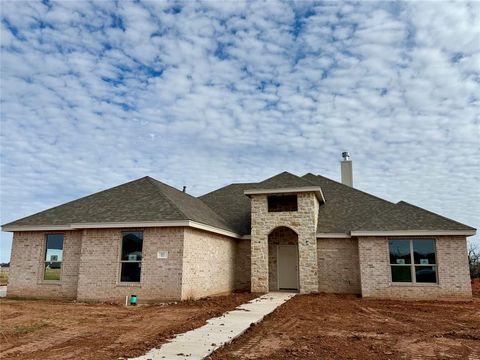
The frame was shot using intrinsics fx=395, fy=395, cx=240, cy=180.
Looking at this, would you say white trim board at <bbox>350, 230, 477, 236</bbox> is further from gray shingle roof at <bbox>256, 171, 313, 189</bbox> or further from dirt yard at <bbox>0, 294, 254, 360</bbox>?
dirt yard at <bbox>0, 294, 254, 360</bbox>

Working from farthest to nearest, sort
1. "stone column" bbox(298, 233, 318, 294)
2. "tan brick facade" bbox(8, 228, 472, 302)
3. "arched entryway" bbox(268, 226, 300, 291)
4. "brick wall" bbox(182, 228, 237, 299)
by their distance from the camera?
"arched entryway" bbox(268, 226, 300, 291)
"stone column" bbox(298, 233, 318, 294)
"brick wall" bbox(182, 228, 237, 299)
"tan brick facade" bbox(8, 228, 472, 302)

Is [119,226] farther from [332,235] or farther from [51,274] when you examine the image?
[332,235]

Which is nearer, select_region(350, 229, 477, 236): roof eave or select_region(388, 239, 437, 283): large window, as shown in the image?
select_region(350, 229, 477, 236): roof eave

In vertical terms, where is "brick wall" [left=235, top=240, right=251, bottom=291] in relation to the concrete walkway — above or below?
above

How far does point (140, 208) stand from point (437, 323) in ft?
35.2

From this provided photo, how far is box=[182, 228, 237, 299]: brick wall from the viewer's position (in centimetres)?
1432

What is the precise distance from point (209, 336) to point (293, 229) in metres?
10.5

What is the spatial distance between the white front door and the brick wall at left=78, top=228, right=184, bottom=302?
7.32m

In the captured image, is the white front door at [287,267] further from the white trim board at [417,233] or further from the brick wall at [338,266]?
the white trim board at [417,233]

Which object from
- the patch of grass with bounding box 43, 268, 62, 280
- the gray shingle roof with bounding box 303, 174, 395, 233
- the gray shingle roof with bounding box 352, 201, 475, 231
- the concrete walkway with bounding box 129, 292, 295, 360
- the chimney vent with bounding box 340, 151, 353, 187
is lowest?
the concrete walkway with bounding box 129, 292, 295, 360

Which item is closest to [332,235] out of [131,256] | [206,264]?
[206,264]

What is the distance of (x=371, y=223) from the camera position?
16641 millimetres

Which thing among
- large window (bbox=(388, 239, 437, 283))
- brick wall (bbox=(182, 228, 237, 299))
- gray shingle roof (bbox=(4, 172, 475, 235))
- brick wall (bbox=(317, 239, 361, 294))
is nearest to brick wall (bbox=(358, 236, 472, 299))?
large window (bbox=(388, 239, 437, 283))

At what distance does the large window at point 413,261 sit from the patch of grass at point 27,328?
12.7 meters
